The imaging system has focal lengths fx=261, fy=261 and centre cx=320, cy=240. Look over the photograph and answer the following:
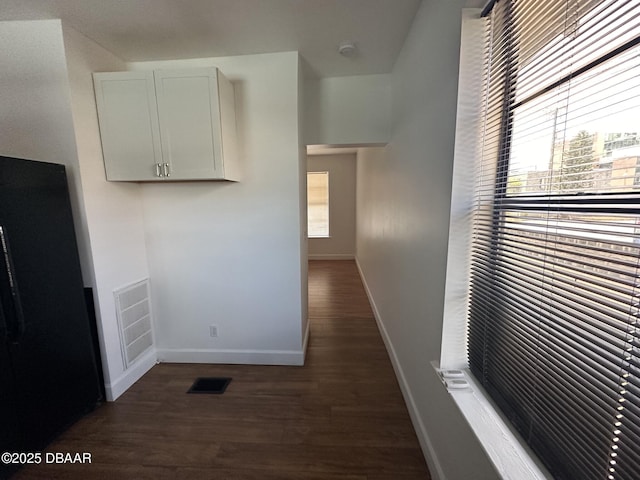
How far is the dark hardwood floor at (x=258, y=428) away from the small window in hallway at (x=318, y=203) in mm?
4431

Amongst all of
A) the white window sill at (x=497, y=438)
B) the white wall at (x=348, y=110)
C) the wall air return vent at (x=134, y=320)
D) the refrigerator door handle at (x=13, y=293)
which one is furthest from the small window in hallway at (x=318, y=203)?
the white window sill at (x=497, y=438)

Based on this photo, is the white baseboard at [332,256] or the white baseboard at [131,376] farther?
the white baseboard at [332,256]

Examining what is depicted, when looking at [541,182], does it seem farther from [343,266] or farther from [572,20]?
[343,266]

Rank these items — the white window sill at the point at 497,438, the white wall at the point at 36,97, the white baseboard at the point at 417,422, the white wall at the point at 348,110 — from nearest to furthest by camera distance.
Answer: the white window sill at the point at 497,438 → the white baseboard at the point at 417,422 → the white wall at the point at 36,97 → the white wall at the point at 348,110

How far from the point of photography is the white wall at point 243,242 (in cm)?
226

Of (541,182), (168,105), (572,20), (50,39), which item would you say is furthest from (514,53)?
(50,39)

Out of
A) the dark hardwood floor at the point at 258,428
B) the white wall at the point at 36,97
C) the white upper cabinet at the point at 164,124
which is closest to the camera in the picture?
the dark hardwood floor at the point at 258,428

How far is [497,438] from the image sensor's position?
94 cm

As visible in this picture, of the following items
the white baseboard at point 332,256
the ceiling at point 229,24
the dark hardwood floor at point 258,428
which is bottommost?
the dark hardwood floor at point 258,428

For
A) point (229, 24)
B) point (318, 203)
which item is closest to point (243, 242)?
point (229, 24)

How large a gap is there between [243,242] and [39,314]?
1.39 metres

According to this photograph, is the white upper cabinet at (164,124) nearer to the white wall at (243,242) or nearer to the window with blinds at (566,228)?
the white wall at (243,242)

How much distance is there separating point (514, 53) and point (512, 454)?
1.43 metres

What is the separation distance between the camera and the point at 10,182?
1.49 metres
